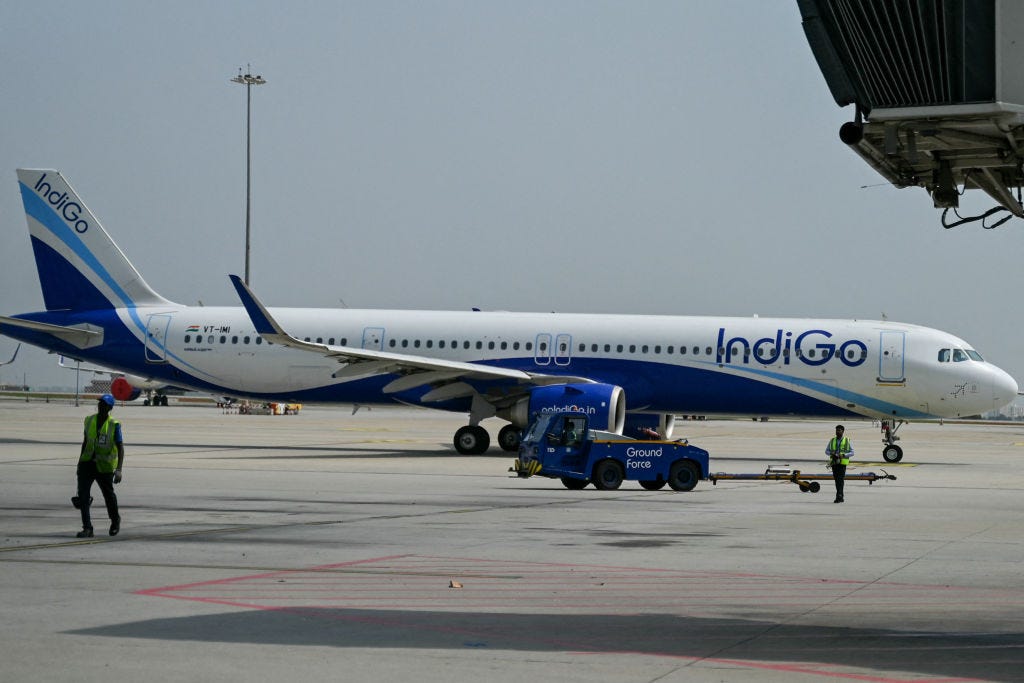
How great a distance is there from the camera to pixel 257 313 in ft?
113

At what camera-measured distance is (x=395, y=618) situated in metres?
10.9

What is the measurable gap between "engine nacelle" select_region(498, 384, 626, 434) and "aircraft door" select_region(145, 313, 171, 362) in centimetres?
1240

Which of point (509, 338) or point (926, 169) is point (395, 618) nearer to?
point (926, 169)

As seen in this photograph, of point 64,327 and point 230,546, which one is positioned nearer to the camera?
point 230,546

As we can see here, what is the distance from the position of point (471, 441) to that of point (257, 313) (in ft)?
22.3

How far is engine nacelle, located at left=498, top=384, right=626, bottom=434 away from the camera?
107ft

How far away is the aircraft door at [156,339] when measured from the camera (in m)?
39.7

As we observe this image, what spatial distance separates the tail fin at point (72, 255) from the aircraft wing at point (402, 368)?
24.8ft

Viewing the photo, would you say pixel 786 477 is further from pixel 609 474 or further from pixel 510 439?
pixel 510 439

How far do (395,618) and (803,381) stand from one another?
26.2 m

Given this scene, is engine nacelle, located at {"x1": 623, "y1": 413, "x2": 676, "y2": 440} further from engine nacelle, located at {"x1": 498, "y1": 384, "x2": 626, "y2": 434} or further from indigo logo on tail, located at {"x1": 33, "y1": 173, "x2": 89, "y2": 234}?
indigo logo on tail, located at {"x1": 33, "y1": 173, "x2": 89, "y2": 234}

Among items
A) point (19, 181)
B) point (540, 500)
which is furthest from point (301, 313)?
point (540, 500)

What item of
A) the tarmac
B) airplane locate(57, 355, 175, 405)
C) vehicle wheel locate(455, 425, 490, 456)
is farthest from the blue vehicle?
airplane locate(57, 355, 175, 405)

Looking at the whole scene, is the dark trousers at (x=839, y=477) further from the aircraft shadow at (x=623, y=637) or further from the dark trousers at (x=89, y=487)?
the aircraft shadow at (x=623, y=637)
